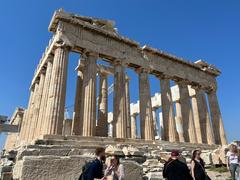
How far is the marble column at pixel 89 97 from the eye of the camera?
1803 centimetres

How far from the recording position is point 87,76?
19.8 m

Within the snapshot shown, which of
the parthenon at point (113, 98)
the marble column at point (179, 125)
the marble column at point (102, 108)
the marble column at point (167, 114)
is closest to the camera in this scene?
the parthenon at point (113, 98)

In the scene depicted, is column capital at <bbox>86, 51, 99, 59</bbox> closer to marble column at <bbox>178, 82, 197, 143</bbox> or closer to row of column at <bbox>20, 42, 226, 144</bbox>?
row of column at <bbox>20, 42, 226, 144</bbox>

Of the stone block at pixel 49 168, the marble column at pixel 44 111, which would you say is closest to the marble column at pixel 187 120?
the marble column at pixel 44 111

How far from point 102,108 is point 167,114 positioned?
21.2 feet

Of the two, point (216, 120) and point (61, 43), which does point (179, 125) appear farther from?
point (61, 43)

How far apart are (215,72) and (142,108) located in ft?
48.0

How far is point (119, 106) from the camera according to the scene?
20.6 meters

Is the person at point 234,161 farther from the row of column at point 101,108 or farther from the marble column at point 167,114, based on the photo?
the marble column at point 167,114

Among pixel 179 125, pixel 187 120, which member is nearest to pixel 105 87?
pixel 187 120

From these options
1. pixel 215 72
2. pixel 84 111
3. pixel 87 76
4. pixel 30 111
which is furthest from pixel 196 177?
pixel 215 72

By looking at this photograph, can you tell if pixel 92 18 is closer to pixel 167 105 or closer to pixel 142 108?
pixel 142 108

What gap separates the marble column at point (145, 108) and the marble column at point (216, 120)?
1113 centimetres

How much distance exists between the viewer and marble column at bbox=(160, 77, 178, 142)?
23125 millimetres
